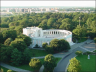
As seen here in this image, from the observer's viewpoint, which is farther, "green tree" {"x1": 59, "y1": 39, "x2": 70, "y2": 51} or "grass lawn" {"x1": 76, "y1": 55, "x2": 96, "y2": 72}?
"green tree" {"x1": 59, "y1": 39, "x2": 70, "y2": 51}

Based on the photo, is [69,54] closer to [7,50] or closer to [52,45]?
[52,45]

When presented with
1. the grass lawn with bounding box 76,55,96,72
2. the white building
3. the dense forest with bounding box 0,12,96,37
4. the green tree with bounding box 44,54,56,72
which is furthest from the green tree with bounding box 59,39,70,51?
the dense forest with bounding box 0,12,96,37

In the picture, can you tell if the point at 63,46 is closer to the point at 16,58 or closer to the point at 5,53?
the point at 16,58

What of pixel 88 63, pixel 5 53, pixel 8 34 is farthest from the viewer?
pixel 8 34

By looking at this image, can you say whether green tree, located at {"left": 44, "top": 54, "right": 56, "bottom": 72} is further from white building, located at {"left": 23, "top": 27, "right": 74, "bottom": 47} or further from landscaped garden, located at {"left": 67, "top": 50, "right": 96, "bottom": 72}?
white building, located at {"left": 23, "top": 27, "right": 74, "bottom": 47}

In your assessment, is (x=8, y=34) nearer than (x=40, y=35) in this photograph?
Yes

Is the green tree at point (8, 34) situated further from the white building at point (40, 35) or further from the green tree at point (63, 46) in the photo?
the green tree at point (63, 46)

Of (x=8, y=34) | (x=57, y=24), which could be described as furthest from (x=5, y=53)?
(x=57, y=24)

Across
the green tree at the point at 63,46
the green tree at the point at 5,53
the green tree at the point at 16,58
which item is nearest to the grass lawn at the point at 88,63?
the green tree at the point at 63,46
